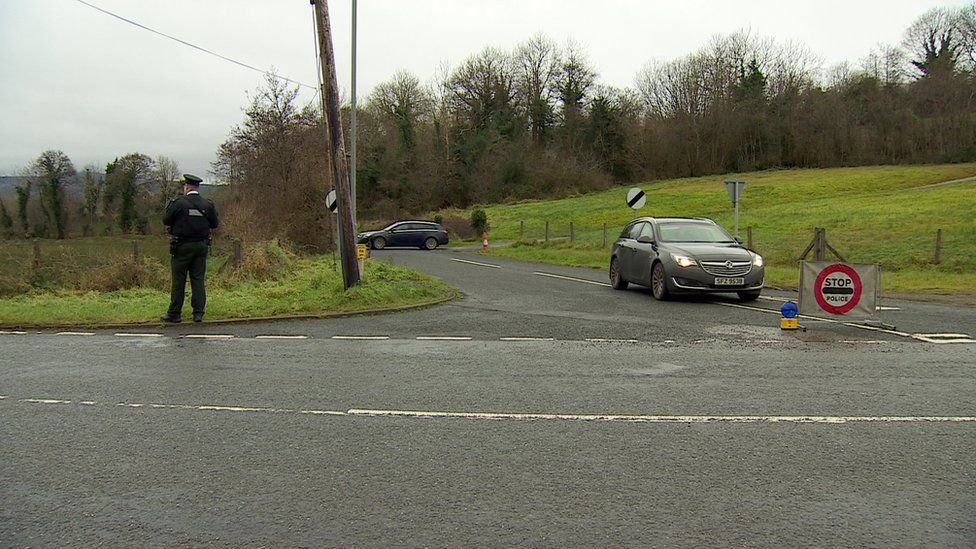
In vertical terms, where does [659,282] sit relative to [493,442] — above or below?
above

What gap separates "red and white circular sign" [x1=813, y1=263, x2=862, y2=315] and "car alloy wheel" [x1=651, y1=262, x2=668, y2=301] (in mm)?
3703

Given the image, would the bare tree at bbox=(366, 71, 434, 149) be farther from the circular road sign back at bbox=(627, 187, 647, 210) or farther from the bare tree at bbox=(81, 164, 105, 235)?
the circular road sign back at bbox=(627, 187, 647, 210)

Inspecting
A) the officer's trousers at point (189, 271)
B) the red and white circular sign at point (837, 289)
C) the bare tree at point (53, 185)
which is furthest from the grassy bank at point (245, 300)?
the bare tree at point (53, 185)

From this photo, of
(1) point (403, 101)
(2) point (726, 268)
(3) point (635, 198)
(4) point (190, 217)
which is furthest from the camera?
(1) point (403, 101)

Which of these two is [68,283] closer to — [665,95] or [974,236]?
[974,236]

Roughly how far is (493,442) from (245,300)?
373 inches

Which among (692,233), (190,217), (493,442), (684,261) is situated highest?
(190,217)

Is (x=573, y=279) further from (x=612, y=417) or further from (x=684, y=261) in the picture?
(x=612, y=417)

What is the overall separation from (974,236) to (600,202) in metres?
40.2

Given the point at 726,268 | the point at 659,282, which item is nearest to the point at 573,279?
the point at 659,282

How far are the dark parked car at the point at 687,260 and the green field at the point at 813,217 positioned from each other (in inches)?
140

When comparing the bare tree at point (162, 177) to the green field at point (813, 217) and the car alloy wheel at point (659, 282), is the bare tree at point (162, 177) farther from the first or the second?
the car alloy wheel at point (659, 282)

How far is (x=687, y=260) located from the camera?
14.0 meters

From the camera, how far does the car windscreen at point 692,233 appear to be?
15078mm
